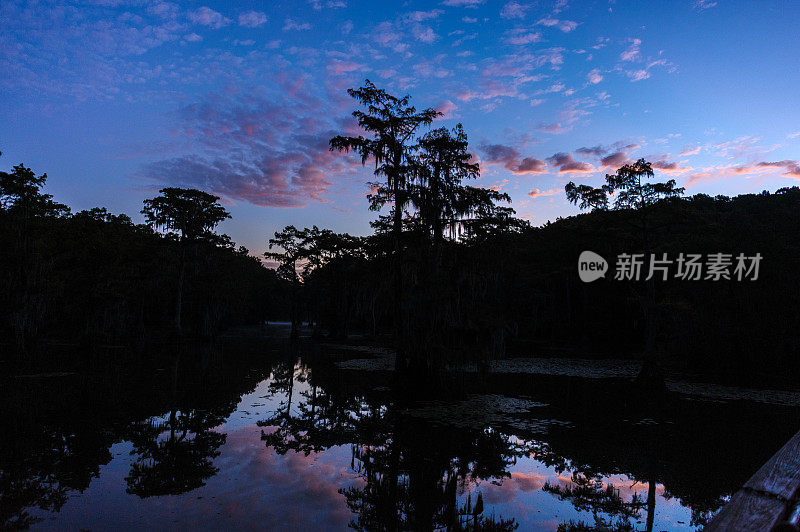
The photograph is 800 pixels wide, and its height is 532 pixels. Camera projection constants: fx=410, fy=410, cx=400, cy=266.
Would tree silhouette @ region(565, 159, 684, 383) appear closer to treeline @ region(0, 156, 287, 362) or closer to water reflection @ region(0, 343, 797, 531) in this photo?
water reflection @ region(0, 343, 797, 531)

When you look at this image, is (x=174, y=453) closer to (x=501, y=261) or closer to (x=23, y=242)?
(x=501, y=261)

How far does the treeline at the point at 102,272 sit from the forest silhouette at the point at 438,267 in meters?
0.13

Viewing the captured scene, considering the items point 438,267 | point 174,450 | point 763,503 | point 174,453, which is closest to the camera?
point 763,503

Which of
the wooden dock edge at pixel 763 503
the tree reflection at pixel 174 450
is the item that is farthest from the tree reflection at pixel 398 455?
the wooden dock edge at pixel 763 503

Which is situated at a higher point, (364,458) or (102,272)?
(102,272)

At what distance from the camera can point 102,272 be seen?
29.2 metres

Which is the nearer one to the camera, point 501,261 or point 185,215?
point 501,261

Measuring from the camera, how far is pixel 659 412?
13969 millimetres

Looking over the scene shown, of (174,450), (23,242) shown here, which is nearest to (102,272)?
(23,242)

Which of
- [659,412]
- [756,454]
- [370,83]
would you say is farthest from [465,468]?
[370,83]

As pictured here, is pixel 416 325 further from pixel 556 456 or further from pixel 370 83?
pixel 370 83

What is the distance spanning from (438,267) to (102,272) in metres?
26.4

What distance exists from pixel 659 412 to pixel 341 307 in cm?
3811

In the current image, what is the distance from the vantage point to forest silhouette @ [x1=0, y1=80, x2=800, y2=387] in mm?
15398
